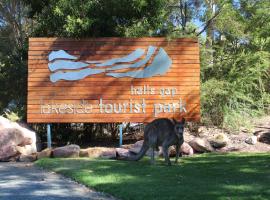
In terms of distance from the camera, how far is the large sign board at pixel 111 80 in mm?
16656

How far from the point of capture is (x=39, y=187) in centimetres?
943

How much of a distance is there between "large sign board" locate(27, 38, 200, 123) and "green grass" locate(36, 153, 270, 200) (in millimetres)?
2959

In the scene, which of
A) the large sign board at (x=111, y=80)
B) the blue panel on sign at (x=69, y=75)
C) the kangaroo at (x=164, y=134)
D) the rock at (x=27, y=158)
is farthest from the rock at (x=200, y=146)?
the rock at (x=27, y=158)

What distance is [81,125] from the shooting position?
1953cm

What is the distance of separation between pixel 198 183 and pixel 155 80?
26.4 feet

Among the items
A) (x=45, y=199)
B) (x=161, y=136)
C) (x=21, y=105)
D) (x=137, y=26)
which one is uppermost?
(x=137, y=26)

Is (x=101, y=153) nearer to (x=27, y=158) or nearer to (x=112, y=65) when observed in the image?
(x=27, y=158)

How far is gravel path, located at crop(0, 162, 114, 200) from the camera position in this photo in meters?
8.44

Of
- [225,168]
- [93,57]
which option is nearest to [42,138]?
[93,57]

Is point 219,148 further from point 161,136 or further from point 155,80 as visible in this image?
point 161,136

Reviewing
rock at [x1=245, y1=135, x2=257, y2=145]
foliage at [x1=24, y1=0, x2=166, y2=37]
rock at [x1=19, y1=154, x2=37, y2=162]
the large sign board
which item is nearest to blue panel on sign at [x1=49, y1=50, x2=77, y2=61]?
the large sign board

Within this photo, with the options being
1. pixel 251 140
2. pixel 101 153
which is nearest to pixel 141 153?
pixel 101 153

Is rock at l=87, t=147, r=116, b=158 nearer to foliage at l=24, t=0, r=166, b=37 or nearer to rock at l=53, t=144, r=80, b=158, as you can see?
rock at l=53, t=144, r=80, b=158

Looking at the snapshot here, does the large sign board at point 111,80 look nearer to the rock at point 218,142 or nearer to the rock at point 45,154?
the rock at point 218,142
